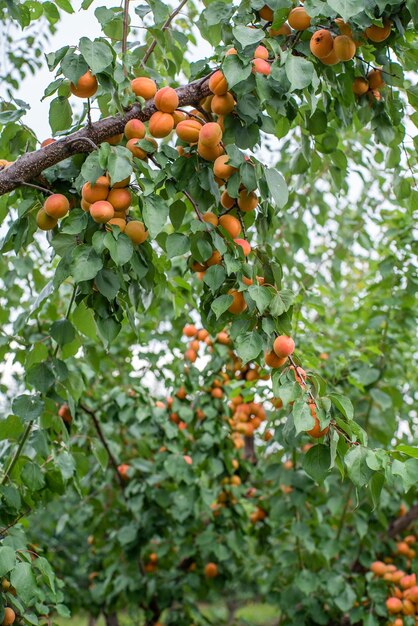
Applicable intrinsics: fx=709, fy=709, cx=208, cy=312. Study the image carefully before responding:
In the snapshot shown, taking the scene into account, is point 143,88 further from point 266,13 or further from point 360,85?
point 360,85

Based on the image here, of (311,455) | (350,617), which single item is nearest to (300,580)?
(350,617)

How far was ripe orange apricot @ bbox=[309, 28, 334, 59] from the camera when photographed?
1.35m

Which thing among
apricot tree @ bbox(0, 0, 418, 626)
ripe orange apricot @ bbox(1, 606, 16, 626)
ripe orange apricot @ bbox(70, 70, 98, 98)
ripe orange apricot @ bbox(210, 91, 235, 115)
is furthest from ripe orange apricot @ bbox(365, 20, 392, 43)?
ripe orange apricot @ bbox(1, 606, 16, 626)

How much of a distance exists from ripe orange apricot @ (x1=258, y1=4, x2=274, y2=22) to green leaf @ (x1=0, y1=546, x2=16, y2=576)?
1.20 meters

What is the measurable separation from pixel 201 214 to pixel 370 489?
1.96 ft

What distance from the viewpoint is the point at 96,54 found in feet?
4.03

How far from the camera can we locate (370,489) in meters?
1.22

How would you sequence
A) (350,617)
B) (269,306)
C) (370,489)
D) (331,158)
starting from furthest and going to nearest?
(350,617) → (331,158) → (269,306) → (370,489)

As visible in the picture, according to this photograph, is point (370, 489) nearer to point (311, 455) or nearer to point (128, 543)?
point (311, 455)

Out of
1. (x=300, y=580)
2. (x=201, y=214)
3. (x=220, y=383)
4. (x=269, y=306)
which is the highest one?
(x=201, y=214)

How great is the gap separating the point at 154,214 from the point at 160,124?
182 mm

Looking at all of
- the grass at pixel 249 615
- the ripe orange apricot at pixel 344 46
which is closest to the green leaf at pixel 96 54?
the ripe orange apricot at pixel 344 46

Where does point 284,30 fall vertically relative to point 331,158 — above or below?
above

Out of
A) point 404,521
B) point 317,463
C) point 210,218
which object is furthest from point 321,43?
point 404,521
